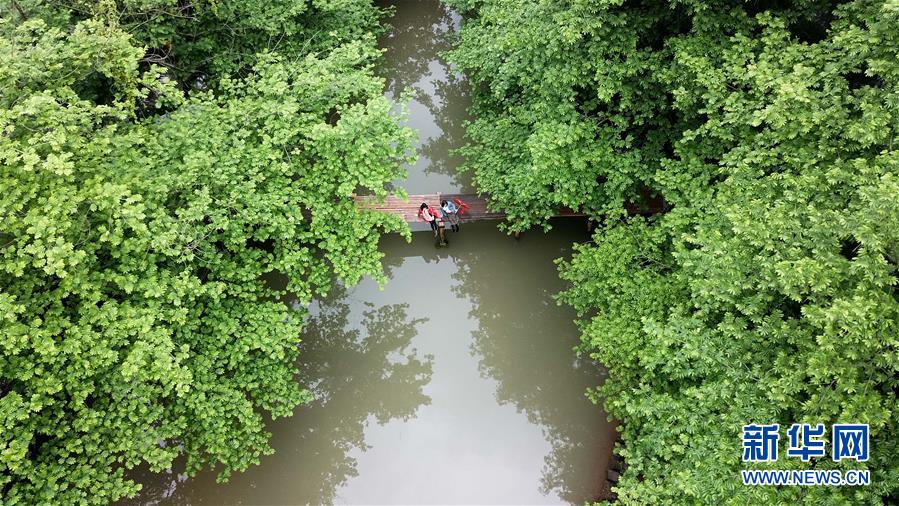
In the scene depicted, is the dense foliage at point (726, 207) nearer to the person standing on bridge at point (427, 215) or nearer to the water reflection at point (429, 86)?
the person standing on bridge at point (427, 215)

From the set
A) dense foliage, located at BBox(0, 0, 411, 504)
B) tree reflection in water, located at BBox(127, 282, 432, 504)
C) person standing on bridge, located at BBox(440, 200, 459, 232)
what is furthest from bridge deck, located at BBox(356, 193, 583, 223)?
dense foliage, located at BBox(0, 0, 411, 504)

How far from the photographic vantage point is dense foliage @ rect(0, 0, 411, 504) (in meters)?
6.55

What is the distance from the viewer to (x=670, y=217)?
8.12 meters

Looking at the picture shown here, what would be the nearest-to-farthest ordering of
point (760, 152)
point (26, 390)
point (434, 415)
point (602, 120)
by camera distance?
point (26, 390) < point (760, 152) < point (602, 120) < point (434, 415)

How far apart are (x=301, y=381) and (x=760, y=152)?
937cm

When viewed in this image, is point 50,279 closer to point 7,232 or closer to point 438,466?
point 7,232

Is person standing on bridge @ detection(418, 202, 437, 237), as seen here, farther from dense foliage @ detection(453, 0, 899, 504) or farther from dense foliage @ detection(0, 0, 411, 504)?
dense foliage @ detection(0, 0, 411, 504)

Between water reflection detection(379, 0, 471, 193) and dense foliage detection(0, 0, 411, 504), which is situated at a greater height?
water reflection detection(379, 0, 471, 193)

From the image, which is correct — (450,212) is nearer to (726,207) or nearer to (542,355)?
(542,355)

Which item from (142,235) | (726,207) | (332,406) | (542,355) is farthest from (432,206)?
(726,207)

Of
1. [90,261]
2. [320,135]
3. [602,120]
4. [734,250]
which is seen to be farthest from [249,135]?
[734,250]

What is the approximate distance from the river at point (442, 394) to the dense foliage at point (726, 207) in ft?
6.64

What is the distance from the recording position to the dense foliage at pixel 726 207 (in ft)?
18.6

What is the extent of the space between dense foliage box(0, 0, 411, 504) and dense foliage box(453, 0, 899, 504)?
316cm
